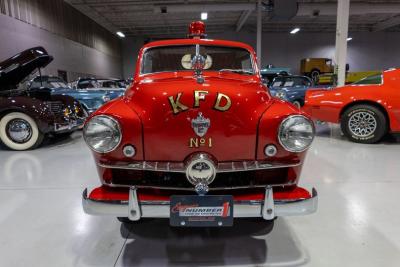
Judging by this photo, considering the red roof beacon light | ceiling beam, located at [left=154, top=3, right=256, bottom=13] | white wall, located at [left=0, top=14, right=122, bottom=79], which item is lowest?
the red roof beacon light

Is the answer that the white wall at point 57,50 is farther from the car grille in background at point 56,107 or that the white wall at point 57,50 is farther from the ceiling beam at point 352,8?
the ceiling beam at point 352,8

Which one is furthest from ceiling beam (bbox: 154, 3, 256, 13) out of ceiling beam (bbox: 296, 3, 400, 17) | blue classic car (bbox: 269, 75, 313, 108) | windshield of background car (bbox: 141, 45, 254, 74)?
windshield of background car (bbox: 141, 45, 254, 74)

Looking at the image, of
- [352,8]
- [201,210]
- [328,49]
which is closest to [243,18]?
[352,8]

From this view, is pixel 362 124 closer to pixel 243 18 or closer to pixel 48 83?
pixel 48 83

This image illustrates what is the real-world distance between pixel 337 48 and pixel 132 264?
7471mm

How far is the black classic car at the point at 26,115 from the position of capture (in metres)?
5.04

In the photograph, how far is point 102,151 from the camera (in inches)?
73.2

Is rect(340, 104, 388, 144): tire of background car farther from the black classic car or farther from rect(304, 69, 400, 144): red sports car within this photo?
the black classic car

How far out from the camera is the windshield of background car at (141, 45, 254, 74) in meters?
3.02

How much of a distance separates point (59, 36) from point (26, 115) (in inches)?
419

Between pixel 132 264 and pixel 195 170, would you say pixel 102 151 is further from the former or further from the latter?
pixel 132 264

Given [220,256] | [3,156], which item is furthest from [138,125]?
[3,156]

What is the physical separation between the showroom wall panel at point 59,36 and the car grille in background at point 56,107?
6.13 metres

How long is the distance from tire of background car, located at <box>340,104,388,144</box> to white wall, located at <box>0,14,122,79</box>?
10397 millimetres
